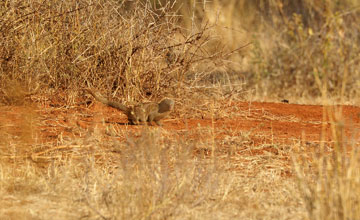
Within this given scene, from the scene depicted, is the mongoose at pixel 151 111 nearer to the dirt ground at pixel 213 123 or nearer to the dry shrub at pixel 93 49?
the dirt ground at pixel 213 123

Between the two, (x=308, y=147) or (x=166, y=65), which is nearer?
(x=308, y=147)

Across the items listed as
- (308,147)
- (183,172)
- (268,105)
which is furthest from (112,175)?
(268,105)

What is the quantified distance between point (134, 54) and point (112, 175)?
2392 mm

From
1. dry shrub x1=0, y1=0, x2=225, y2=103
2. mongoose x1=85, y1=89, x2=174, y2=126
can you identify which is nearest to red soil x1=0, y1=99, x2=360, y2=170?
mongoose x1=85, y1=89, x2=174, y2=126

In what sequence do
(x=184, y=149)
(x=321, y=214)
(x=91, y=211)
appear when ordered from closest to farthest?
(x=321, y=214) → (x=91, y=211) → (x=184, y=149)

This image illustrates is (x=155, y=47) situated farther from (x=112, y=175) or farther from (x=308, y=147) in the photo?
(x=112, y=175)

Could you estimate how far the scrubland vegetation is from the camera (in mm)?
3096

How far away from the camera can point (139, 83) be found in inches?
233

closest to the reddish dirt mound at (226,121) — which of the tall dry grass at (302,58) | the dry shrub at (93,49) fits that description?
the dry shrub at (93,49)

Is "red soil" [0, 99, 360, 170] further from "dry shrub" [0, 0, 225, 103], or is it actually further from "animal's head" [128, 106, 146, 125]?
"dry shrub" [0, 0, 225, 103]

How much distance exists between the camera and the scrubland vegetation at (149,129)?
3.10m

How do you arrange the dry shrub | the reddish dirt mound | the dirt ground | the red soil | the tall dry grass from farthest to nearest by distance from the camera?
the tall dry grass
the dry shrub
the reddish dirt mound
the dirt ground
the red soil

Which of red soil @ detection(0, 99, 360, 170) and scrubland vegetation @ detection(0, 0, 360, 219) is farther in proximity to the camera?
red soil @ detection(0, 99, 360, 170)

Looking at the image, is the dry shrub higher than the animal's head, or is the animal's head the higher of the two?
the dry shrub
